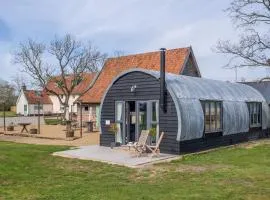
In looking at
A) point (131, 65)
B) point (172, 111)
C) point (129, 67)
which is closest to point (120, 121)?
point (172, 111)

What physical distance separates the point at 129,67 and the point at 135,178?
2658 centimetres

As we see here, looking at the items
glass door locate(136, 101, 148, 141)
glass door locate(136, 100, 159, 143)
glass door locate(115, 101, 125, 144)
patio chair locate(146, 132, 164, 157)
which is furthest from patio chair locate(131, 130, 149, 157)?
glass door locate(115, 101, 125, 144)

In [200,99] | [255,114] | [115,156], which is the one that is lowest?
[115,156]

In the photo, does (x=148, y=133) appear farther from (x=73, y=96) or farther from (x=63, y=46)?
(x=73, y=96)

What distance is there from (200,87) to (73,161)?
Answer: 8179 millimetres

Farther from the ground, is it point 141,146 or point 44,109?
point 44,109

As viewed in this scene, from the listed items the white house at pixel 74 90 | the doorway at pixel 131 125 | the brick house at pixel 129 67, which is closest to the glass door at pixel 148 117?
the doorway at pixel 131 125

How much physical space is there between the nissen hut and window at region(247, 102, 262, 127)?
2.06m

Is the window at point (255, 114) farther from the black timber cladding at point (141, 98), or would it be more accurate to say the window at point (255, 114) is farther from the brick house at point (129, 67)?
the black timber cladding at point (141, 98)

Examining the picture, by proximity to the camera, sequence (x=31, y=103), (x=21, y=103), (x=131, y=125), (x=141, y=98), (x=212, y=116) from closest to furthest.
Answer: (x=141, y=98), (x=131, y=125), (x=212, y=116), (x=31, y=103), (x=21, y=103)

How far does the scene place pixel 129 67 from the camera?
3888cm

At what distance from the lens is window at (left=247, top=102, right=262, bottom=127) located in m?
26.3

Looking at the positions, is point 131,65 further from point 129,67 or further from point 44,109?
point 44,109

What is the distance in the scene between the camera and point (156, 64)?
36.2 metres
